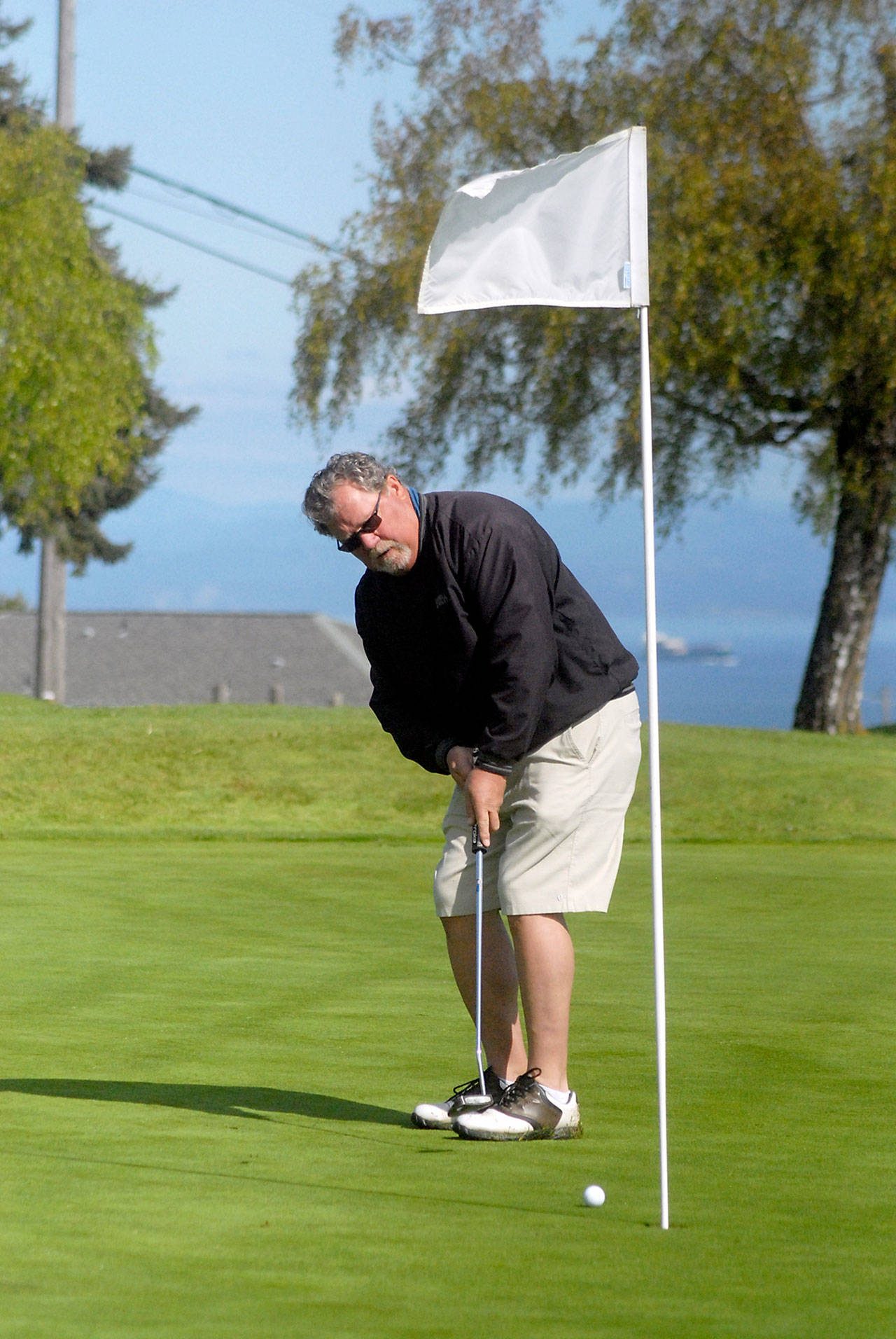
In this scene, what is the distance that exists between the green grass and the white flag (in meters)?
2.00

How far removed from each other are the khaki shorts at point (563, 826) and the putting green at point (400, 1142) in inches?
21.9

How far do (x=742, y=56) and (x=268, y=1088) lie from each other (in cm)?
1810

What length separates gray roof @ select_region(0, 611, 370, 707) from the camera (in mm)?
52969

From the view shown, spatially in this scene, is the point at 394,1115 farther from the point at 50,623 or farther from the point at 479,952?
the point at 50,623

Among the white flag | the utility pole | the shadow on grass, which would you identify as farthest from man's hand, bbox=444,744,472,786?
the utility pole

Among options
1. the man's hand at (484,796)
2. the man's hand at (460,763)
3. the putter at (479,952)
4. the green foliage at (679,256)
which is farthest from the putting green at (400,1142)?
the green foliage at (679,256)

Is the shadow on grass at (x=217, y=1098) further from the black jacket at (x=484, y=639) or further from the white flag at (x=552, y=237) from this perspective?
the white flag at (x=552, y=237)

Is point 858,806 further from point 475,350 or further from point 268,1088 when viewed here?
point 268,1088

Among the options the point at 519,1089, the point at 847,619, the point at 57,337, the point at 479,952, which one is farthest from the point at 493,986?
the point at 57,337

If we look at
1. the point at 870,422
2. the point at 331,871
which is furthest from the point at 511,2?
the point at 331,871

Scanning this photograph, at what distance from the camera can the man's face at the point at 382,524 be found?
4309 millimetres

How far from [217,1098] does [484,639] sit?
4.43 ft

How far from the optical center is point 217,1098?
4621 millimetres

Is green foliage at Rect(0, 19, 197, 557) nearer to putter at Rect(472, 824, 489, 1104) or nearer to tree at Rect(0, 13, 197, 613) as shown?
tree at Rect(0, 13, 197, 613)
